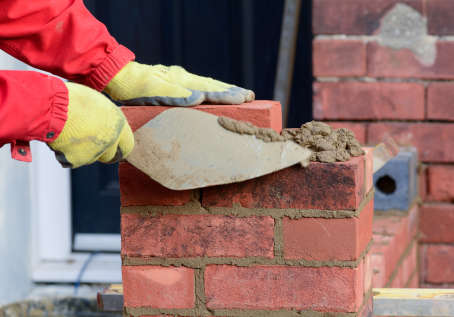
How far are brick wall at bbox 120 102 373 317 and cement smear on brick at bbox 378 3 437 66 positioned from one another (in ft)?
3.77

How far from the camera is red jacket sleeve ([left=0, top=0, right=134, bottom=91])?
1426 mm

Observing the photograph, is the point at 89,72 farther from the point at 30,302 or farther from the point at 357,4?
the point at 30,302

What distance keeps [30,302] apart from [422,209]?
1.58 m

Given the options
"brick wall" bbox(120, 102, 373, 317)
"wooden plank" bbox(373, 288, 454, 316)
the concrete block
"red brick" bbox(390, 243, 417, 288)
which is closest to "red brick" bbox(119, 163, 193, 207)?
"brick wall" bbox(120, 102, 373, 317)

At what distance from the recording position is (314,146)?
4.46 ft

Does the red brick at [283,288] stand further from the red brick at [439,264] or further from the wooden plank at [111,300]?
the red brick at [439,264]

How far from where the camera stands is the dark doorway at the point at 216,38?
121 inches

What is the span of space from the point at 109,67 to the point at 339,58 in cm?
119

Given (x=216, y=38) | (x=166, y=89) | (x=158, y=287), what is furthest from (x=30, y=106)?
(x=216, y=38)

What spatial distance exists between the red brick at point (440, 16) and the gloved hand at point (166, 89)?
1201mm

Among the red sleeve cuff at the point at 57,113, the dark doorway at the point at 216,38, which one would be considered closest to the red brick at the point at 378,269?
the red sleeve cuff at the point at 57,113

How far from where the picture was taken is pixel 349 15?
7.97ft

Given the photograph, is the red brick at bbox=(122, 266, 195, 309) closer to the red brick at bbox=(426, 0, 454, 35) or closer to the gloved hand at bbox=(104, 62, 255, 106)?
the gloved hand at bbox=(104, 62, 255, 106)

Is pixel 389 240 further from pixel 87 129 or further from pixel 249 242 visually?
pixel 87 129
